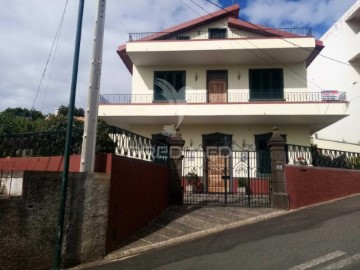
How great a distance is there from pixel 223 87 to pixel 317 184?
779cm

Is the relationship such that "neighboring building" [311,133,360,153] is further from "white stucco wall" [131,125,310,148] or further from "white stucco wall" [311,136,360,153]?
"white stucco wall" [131,125,310,148]

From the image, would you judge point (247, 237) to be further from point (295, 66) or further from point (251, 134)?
point (295, 66)

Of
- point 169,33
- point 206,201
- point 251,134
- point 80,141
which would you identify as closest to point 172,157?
point 206,201

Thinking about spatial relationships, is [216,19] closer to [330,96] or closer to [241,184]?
[330,96]

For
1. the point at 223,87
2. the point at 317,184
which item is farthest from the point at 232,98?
→ the point at 317,184

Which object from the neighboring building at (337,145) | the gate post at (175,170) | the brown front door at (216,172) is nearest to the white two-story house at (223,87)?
the brown front door at (216,172)

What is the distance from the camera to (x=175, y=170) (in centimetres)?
1096

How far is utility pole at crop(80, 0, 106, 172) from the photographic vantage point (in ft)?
21.5

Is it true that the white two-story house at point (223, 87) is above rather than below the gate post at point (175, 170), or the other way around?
above

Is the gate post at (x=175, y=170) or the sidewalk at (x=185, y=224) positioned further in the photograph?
the gate post at (x=175, y=170)

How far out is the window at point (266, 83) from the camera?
1716 centimetres

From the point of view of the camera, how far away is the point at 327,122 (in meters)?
16.7

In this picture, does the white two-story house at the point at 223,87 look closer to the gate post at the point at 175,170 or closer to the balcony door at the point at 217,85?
the balcony door at the point at 217,85

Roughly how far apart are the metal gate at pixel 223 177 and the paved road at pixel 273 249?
3.16m
